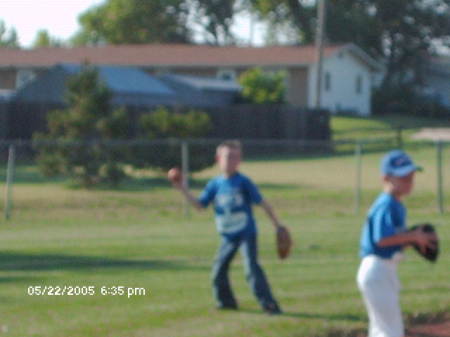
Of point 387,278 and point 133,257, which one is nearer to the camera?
point 387,278

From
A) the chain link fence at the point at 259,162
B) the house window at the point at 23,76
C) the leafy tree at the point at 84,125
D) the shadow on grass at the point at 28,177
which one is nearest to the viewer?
the chain link fence at the point at 259,162

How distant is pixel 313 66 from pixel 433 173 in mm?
29241

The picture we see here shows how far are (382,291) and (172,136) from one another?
72.2 feet

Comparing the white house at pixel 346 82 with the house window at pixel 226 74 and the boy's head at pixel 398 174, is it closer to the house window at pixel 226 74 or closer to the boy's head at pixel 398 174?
the house window at pixel 226 74

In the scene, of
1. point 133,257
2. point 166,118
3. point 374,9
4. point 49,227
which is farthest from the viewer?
point 374,9

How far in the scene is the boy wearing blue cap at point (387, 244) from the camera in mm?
6285

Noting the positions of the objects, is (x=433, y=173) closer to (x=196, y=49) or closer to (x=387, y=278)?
(x=387, y=278)

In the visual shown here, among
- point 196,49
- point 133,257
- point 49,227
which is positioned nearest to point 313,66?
point 196,49

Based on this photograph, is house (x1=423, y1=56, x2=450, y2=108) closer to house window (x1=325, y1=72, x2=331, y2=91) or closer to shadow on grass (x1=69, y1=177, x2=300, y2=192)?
house window (x1=325, y1=72, x2=331, y2=91)

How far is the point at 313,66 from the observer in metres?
59.3

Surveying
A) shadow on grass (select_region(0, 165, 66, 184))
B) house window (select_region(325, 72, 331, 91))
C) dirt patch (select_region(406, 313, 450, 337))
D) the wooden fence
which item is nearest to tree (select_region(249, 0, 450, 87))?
house window (select_region(325, 72, 331, 91))

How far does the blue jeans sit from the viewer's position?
865cm

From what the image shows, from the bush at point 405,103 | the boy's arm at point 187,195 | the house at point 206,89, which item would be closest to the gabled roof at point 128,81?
the house at point 206,89

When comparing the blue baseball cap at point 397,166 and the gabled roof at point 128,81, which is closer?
the blue baseball cap at point 397,166
